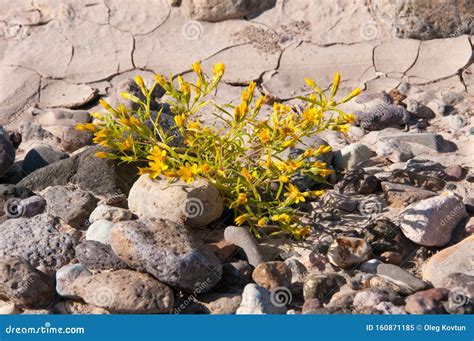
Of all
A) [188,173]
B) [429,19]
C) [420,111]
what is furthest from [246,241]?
[429,19]

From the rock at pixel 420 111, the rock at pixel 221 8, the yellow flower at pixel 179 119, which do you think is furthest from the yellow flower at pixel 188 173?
the rock at pixel 221 8

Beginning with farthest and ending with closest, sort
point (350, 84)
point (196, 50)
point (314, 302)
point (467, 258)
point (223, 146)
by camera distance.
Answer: point (196, 50) < point (350, 84) < point (223, 146) < point (467, 258) < point (314, 302)

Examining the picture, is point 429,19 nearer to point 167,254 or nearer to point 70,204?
point 70,204

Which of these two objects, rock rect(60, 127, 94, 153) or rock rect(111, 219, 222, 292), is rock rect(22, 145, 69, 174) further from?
rock rect(111, 219, 222, 292)

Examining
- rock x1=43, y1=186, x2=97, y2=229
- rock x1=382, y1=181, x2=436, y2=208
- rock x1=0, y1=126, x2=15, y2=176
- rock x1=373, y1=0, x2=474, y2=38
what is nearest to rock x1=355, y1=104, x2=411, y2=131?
rock x1=382, y1=181, x2=436, y2=208

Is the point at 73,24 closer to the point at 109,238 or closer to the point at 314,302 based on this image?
the point at 109,238

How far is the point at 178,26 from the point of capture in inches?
261

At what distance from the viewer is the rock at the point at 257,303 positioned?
3.74 meters

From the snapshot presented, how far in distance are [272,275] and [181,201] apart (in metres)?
0.67

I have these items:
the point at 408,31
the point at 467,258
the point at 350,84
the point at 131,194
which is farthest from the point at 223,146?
the point at 408,31

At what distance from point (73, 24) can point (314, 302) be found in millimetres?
3824

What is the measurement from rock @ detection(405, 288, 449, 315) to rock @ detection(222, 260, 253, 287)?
774 mm

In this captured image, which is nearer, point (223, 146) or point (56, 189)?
point (223, 146)

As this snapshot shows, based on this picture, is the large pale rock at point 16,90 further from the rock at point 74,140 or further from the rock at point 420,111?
the rock at point 420,111
